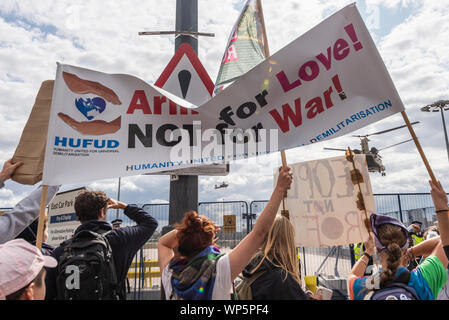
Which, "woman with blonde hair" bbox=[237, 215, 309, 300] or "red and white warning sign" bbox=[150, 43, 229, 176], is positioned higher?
"red and white warning sign" bbox=[150, 43, 229, 176]

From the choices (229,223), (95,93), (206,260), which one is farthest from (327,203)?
(229,223)

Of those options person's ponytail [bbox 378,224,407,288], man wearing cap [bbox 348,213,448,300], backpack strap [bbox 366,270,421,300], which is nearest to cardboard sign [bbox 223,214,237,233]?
man wearing cap [bbox 348,213,448,300]

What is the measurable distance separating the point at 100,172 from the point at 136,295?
6863mm

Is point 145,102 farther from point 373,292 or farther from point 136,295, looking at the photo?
point 136,295

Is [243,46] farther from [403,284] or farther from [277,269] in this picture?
[403,284]

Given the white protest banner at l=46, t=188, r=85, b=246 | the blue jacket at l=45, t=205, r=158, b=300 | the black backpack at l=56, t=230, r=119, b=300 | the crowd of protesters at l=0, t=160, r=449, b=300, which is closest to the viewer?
the crowd of protesters at l=0, t=160, r=449, b=300

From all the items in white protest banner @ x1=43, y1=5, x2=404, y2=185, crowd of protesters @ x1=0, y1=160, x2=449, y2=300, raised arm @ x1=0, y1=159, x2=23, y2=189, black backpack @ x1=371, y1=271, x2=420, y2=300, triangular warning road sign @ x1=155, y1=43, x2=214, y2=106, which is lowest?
black backpack @ x1=371, y1=271, x2=420, y2=300

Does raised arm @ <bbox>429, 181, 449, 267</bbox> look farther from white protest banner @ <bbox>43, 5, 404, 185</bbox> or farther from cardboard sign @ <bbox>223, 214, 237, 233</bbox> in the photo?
cardboard sign @ <bbox>223, 214, 237, 233</bbox>

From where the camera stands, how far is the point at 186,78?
135 inches

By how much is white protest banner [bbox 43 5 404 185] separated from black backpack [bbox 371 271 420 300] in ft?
4.04

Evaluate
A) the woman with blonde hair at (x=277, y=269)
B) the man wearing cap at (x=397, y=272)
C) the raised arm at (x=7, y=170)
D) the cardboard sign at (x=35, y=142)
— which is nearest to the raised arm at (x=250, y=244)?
the woman with blonde hair at (x=277, y=269)

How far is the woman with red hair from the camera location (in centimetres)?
183
